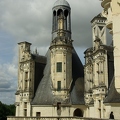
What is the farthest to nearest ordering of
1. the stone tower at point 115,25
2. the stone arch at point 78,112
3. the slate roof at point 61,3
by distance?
the slate roof at point 61,3
the stone arch at point 78,112
the stone tower at point 115,25

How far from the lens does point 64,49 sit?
36406 mm

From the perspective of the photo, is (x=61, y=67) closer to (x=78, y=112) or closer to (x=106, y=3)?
(x=78, y=112)

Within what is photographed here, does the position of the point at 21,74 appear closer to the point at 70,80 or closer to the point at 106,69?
the point at 70,80

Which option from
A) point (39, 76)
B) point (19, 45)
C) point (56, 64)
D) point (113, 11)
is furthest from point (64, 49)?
point (113, 11)

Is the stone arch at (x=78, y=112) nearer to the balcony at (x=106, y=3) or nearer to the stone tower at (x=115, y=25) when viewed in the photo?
the stone tower at (x=115, y=25)

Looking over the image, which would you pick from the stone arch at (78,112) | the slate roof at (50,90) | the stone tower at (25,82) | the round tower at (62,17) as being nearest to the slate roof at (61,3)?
the round tower at (62,17)

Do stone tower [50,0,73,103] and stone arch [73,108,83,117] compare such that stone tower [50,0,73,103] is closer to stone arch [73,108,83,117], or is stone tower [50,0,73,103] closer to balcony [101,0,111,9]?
stone arch [73,108,83,117]

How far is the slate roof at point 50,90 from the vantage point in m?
35.3

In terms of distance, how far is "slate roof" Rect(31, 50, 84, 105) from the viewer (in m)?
35.3

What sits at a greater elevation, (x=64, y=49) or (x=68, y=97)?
(x=64, y=49)

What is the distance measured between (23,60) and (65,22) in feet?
33.8

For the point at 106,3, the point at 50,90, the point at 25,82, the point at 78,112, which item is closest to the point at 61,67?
the point at 50,90

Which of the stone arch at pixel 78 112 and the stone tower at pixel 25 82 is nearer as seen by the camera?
the stone arch at pixel 78 112

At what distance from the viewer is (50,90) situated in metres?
36.3
